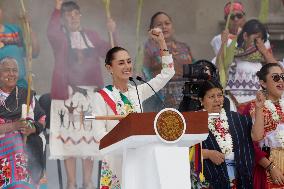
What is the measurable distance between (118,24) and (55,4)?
74cm

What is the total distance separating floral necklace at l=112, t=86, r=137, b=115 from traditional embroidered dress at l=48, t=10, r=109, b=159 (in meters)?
2.04

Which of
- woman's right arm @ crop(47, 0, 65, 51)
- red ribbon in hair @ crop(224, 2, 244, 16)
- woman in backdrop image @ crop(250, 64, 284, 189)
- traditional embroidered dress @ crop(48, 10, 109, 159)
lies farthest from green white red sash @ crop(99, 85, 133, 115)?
red ribbon in hair @ crop(224, 2, 244, 16)

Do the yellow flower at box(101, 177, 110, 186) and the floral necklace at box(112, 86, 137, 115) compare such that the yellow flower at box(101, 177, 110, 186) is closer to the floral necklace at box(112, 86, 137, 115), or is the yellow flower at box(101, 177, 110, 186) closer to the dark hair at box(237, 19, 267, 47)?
the floral necklace at box(112, 86, 137, 115)

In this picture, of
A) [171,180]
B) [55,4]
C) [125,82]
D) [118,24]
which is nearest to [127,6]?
[118,24]

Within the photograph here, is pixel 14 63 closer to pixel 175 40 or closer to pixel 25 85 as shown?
pixel 25 85

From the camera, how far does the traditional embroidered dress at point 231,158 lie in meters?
5.74

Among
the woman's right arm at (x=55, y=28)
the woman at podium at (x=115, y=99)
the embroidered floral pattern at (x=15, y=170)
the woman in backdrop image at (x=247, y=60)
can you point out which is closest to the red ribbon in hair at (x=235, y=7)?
the woman in backdrop image at (x=247, y=60)

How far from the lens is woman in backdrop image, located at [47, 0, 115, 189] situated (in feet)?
25.1

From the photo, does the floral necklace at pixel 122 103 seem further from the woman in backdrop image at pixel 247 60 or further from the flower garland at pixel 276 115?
the woman in backdrop image at pixel 247 60

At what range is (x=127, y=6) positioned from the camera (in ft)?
27.8

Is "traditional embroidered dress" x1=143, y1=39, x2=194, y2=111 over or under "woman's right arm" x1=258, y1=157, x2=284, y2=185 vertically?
over

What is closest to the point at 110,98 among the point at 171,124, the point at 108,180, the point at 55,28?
the point at 108,180

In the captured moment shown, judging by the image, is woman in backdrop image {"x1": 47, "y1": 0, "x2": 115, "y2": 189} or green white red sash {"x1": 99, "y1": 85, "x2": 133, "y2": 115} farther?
woman in backdrop image {"x1": 47, "y1": 0, "x2": 115, "y2": 189}

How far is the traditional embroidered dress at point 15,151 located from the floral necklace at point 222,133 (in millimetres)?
1966
